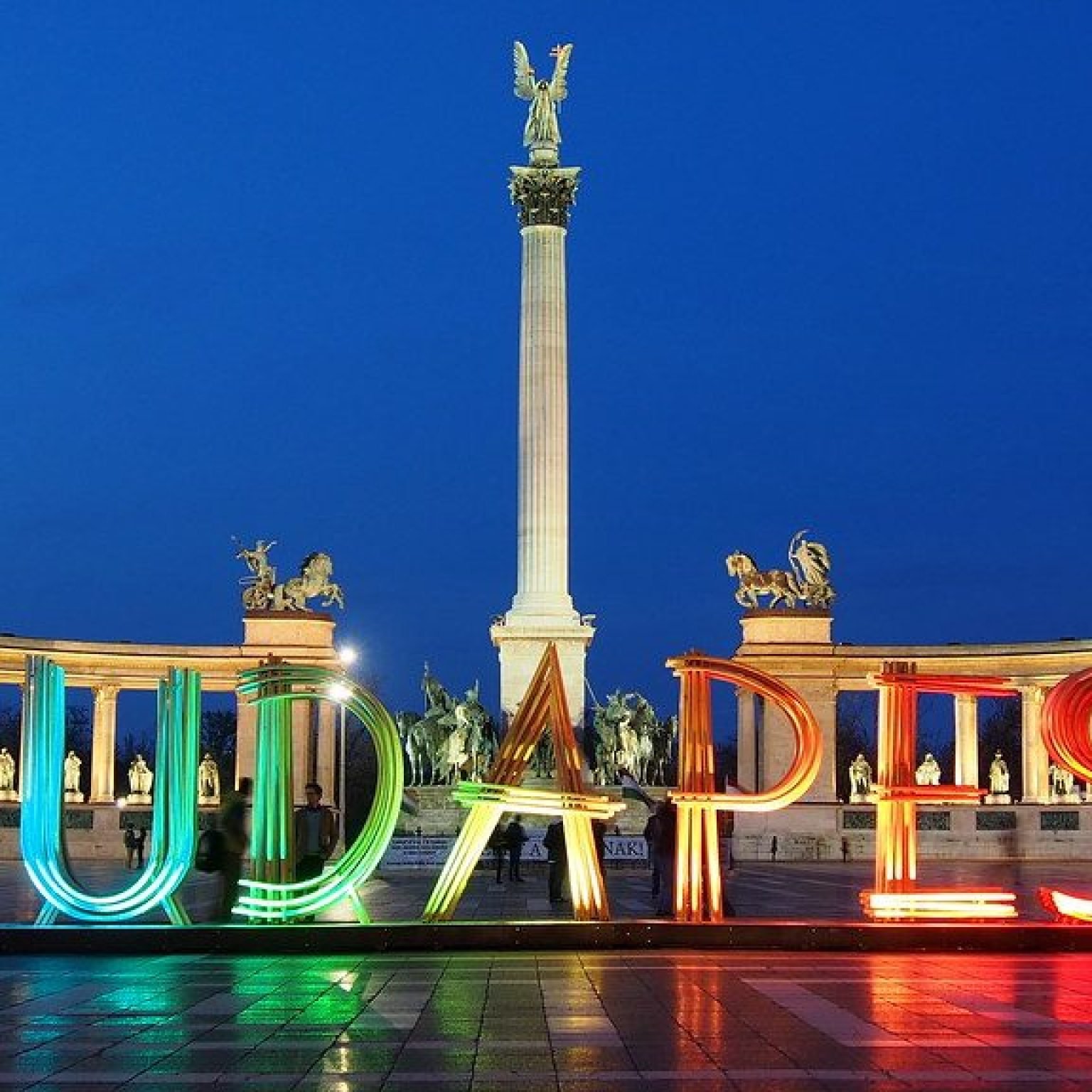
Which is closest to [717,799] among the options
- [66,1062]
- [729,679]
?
[729,679]

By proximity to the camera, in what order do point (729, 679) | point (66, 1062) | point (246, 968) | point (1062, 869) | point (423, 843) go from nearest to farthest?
point (66, 1062)
point (246, 968)
point (729, 679)
point (1062, 869)
point (423, 843)

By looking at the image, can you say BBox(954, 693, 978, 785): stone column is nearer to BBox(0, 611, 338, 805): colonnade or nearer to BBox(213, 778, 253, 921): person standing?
BBox(0, 611, 338, 805): colonnade

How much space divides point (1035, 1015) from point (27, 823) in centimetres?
1575

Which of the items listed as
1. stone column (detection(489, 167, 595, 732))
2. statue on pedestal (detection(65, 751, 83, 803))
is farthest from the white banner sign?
statue on pedestal (detection(65, 751, 83, 803))

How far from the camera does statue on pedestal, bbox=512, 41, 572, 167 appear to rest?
85.7 metres

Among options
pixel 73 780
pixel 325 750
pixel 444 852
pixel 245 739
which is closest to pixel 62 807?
pixel 444 852

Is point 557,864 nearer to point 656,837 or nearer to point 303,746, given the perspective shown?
point 656,837

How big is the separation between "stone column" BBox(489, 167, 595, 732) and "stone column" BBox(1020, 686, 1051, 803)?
2089 centimetres

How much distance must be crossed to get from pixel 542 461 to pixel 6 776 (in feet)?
90.9

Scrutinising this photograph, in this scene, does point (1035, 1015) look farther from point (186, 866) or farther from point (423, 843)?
point (423, 843)

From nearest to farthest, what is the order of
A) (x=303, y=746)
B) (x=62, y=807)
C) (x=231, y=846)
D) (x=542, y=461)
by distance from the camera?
(x=62, y=807) → (x=231, y=846) → (x=542, y=461) → (x=303, y=746)

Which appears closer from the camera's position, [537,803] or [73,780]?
[537,803]

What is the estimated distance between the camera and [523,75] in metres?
86.3

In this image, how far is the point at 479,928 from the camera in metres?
29.0
